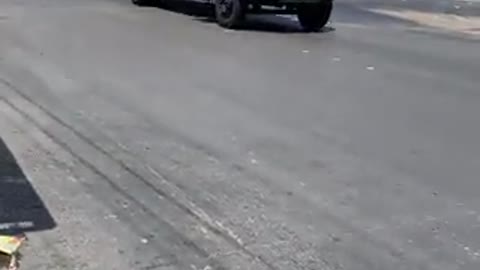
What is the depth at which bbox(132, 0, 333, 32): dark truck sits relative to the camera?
17438 mm

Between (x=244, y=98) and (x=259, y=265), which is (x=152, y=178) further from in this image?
(x=244, y=98)

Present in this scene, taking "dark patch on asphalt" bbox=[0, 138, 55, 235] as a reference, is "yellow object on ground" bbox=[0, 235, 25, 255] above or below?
above

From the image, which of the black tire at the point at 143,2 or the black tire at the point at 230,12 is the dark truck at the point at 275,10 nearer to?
the black tire at the point at 230,12

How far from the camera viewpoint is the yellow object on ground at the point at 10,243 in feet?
16.5

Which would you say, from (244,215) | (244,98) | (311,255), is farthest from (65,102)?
(311,255)

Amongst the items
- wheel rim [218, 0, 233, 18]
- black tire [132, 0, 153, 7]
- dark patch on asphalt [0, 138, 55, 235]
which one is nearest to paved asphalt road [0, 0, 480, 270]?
dark patch on asphalt [0, 138, 55, 235]

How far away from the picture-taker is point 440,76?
13203mm

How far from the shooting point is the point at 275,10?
60.3 ft

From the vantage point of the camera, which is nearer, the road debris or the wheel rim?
the road debris

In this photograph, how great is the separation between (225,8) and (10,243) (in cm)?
1301

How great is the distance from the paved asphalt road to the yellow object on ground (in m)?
0.07

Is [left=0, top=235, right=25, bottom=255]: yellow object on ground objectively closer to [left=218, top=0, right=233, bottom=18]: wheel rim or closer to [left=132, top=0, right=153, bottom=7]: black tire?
[left=218, top=0, right=233, bottom=18]: wheel rim

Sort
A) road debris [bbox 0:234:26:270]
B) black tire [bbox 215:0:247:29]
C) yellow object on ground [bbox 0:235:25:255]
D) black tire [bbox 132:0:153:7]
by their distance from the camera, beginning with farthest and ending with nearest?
black tire [bbox 132:0:153:7], black tire [bbox 215:0:247:29], yellow object on ground [bbox 0:235:25:255], road debris [bbox 0:234:26:270]

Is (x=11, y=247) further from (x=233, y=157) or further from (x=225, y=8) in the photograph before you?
(x=225, y=8)
